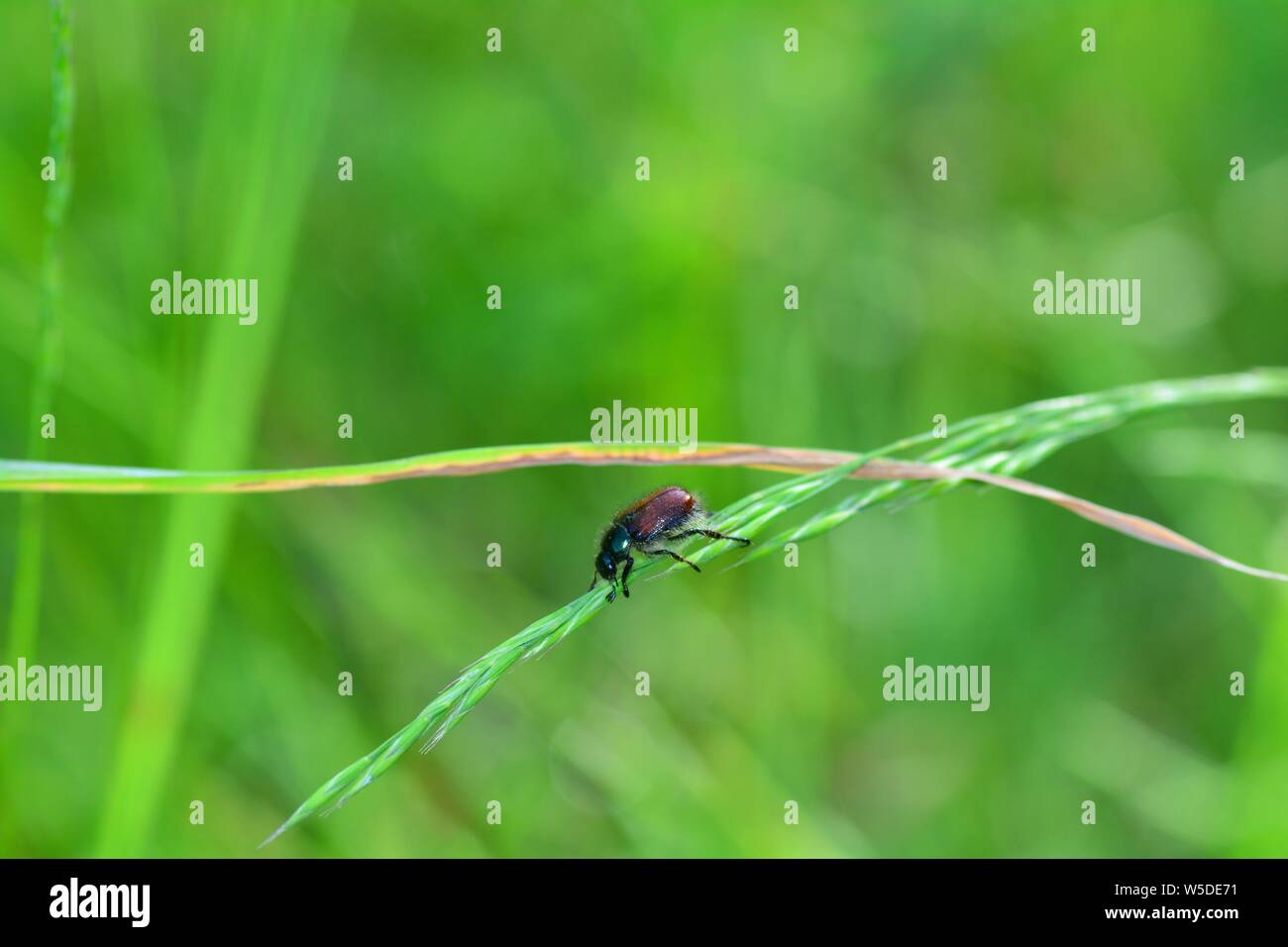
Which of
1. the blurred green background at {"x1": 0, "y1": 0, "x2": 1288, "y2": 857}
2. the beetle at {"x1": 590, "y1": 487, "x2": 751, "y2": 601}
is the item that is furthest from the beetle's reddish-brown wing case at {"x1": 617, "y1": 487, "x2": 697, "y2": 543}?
the blurred green background at {"x1": 0, "y1": 0, "x2": 1288, "y2": 857}

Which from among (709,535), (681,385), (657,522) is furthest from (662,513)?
(681,385)

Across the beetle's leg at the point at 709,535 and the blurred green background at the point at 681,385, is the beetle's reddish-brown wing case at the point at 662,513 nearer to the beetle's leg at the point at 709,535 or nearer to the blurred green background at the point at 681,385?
the beetle's leg at the point at 709,535

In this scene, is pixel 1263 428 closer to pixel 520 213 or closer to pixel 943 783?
pixel 943 783

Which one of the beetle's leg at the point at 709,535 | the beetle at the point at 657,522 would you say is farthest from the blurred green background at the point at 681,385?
the beetle's leg at the point at 709,535

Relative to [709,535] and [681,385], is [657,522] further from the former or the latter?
[681,385]

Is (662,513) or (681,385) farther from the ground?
(681,385)

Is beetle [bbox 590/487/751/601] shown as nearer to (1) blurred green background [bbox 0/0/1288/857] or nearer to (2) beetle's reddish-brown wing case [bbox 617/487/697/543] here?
(2) beetle's reddish-brown wing case [bbox 617/487/697/543]
